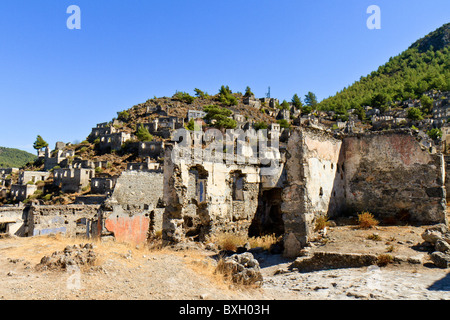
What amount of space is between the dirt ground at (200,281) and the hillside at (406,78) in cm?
10251

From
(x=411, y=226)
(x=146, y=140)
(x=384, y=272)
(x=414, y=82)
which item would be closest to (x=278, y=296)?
(x=384, y=272)

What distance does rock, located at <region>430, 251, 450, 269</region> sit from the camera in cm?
786

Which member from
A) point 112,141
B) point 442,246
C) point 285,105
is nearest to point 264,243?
point 442,246

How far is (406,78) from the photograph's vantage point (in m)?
128

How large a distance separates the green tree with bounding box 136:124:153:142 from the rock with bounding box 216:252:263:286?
194 feet

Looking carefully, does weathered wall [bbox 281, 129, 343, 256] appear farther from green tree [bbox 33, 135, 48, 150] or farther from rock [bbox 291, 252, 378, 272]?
green tree [bbox 33, 135, 48, 150]

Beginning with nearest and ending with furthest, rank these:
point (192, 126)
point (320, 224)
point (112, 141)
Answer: point (320, 224), point (112, 141), point (192, 126)

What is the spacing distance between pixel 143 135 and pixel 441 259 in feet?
202

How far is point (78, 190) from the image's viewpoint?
178 ft

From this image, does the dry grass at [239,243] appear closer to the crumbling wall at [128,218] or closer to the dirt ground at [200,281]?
the dirt ground at [200,281]

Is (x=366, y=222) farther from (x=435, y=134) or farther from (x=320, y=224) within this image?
(x=435, y=134)

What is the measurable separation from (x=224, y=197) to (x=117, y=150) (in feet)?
Result: 178

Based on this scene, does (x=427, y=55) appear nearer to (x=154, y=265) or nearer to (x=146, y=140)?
(x=146, y=140)

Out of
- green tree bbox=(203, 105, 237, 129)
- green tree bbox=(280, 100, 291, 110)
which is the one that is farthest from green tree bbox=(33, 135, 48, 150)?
green tree bbox=(280, 100, 291, 110)
